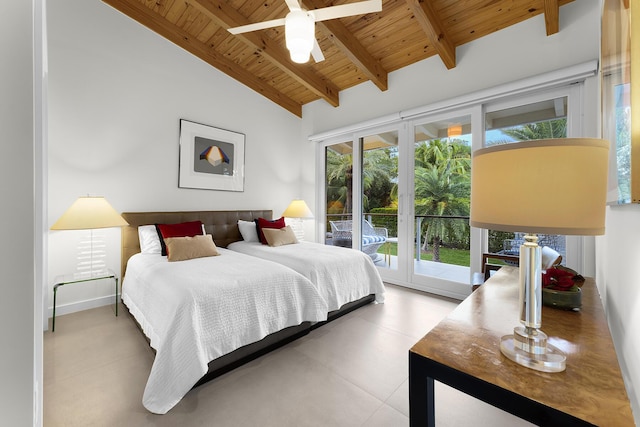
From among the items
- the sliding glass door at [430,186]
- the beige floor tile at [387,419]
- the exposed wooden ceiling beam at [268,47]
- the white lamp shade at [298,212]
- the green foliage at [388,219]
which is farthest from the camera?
the white lamp shade at [298,212]

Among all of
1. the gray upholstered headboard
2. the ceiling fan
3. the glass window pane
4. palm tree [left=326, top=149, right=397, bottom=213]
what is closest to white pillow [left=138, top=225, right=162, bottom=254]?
the gray upholstered headboard

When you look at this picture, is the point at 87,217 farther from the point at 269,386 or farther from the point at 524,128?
the point at 524,128

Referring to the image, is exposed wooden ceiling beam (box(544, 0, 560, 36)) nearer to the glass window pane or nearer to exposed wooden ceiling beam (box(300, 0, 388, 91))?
the glass window pane

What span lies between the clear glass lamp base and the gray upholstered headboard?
141 inches

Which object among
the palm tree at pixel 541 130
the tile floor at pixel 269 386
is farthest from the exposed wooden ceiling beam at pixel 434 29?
the tile floor at pixel 269 386

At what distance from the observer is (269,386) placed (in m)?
1.71

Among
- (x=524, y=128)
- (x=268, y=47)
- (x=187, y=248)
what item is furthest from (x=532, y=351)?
(x=268, y=47)

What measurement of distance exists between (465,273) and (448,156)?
1470 millimetres

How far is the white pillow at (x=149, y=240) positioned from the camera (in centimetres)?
298

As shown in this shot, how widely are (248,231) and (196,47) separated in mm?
2651

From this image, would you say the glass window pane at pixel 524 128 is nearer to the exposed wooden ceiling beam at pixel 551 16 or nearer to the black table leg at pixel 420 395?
the exposed wooden ceiling beam at pixel 551 16

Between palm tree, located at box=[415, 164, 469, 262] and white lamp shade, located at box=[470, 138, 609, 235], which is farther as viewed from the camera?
palm tree, located at box=[415, 164, 469, 262]

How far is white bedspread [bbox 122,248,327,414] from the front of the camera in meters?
1.53

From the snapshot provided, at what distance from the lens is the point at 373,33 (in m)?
3.29
